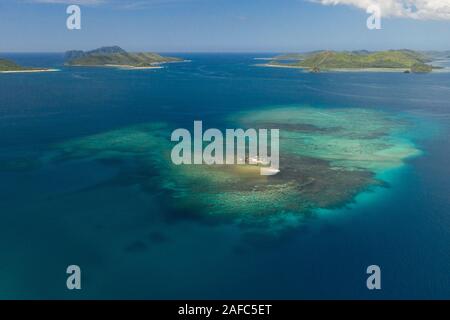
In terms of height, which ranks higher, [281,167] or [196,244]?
[281,167]

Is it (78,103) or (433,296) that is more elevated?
(78,103)

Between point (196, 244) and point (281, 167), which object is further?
point (281, 167)

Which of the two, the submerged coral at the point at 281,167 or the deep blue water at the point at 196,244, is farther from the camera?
the submerged coral at the point at 281,167

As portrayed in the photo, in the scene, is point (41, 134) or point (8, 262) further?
point (41, 134)

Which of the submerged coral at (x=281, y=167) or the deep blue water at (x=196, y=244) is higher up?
the submerged coral at (x=281, y=167)

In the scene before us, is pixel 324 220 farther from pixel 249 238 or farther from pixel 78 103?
pixel 78 103

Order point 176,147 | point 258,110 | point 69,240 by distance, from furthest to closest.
Answer: 1. point 258,110
2. point 176,147
3. point 69,240

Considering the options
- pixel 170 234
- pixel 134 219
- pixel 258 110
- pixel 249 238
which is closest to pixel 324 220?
pixel 249 238

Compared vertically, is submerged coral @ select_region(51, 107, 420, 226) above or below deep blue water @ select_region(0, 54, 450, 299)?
above

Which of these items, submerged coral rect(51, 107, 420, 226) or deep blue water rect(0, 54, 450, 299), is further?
submerged coral rect(51, 107, 420, 226)
